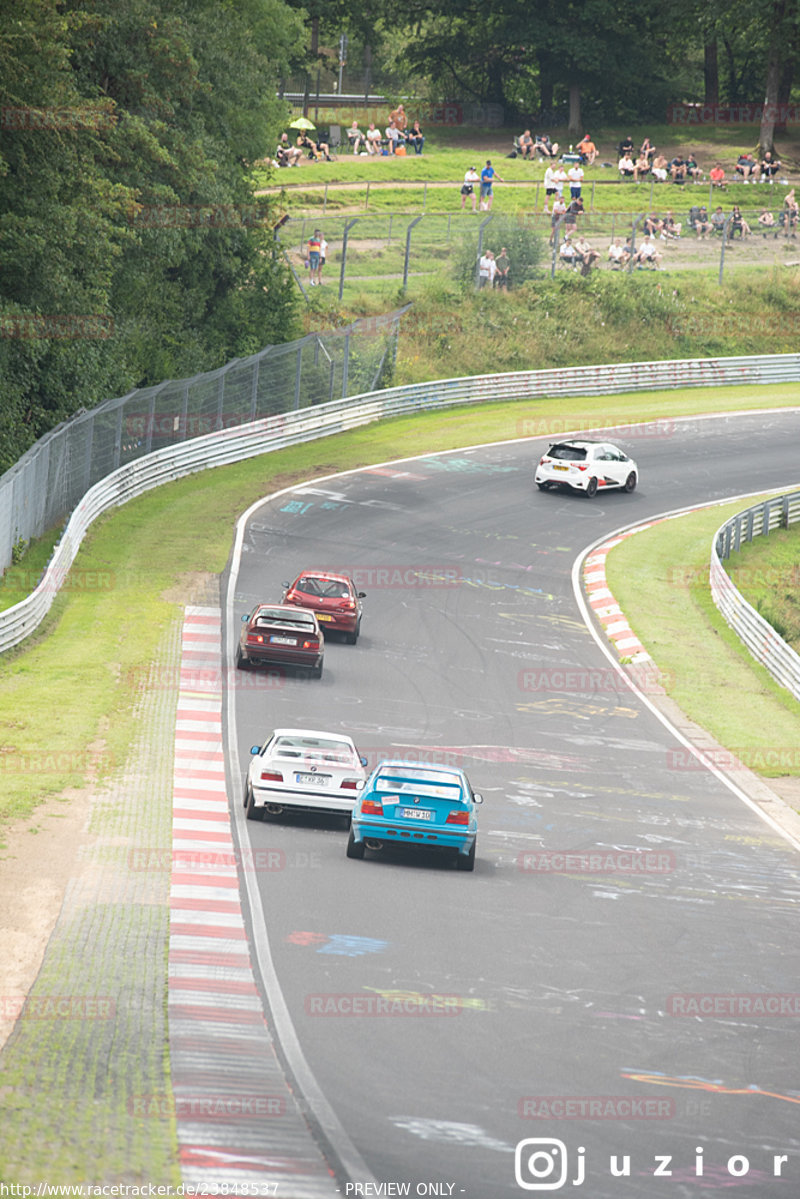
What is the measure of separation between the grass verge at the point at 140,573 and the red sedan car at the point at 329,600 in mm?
2790

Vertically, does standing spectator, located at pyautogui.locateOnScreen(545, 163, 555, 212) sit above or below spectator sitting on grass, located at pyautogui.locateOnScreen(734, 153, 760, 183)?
below

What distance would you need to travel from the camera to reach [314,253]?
55.8m

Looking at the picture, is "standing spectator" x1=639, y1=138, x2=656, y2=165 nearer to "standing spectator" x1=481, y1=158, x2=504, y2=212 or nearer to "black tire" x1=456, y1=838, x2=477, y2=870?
"standing spectator" x1=481, y1=158, x2=504, y2=212

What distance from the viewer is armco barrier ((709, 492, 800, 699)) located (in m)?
29.8

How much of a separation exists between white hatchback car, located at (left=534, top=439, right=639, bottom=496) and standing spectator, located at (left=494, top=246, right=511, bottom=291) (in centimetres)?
1822

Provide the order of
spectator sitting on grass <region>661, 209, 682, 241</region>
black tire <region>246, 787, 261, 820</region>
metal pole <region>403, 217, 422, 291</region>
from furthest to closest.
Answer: spectator sitting on grass <region>661, 209, 682, 241</region> < metal pole <region>403, 217, 422, 291</region> < black tire <region>246, 787, 261, 820</region>

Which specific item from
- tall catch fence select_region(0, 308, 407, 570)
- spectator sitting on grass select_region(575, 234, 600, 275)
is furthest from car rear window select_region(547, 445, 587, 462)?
spectator sitting on grass select_region(575, 234, 600, 275)

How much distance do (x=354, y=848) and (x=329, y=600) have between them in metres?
11.8

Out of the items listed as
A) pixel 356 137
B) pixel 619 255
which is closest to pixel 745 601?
pixel 619 255

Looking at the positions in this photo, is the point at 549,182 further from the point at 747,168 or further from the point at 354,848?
the point at 354,848

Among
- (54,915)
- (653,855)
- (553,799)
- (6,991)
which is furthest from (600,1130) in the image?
(553,799)

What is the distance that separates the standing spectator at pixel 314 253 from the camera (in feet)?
183

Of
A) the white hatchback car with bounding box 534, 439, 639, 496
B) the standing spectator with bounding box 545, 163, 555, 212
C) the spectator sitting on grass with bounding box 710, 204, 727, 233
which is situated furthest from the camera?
the spectator sitting on grass with bounding box 710, 204, 727, 233

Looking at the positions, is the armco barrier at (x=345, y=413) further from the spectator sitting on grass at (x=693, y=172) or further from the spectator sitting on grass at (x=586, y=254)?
the spectator sitting on grass at (x=693, y=172)
